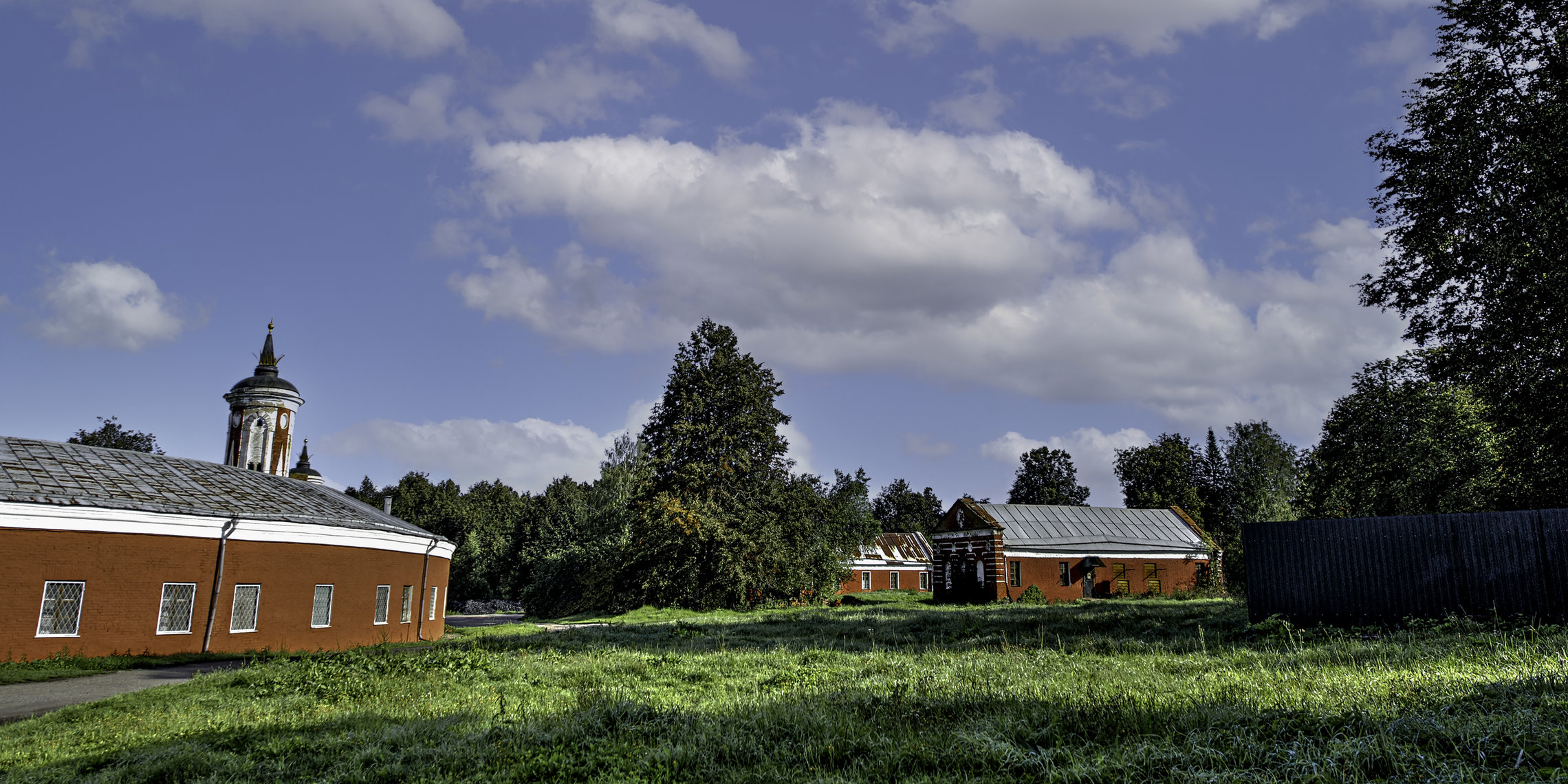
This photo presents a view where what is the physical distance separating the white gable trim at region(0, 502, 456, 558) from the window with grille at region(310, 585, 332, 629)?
1317 mm

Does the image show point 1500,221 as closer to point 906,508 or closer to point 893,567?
point 893,567

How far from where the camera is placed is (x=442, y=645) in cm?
2183

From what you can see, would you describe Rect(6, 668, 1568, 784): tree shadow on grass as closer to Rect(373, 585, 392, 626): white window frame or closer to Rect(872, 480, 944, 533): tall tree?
Rect(373, 585, 392, 626): white window frame

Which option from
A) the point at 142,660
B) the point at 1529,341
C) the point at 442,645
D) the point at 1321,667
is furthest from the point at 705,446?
the point at 1321,667

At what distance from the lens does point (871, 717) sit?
909 centimetres

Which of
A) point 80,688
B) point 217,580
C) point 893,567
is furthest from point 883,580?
point 80,688

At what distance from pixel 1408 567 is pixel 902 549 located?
54.4 metres

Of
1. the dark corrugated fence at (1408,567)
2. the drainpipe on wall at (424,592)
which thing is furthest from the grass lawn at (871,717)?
the drainpipe on wall at (424,592)

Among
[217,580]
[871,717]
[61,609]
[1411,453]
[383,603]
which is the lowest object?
[383,603]

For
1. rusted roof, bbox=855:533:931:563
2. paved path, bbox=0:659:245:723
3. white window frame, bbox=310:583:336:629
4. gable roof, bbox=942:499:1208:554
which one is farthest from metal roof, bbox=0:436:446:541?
rusted roof, bbox=855:533:931:563

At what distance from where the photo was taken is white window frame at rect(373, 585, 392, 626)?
2820 cm

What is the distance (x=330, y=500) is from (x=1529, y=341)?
3371 centimetres

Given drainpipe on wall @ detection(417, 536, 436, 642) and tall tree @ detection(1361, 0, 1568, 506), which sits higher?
tall tree @ detection(1361, 0, 1568, 506)

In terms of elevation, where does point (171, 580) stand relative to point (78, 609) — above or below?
above
